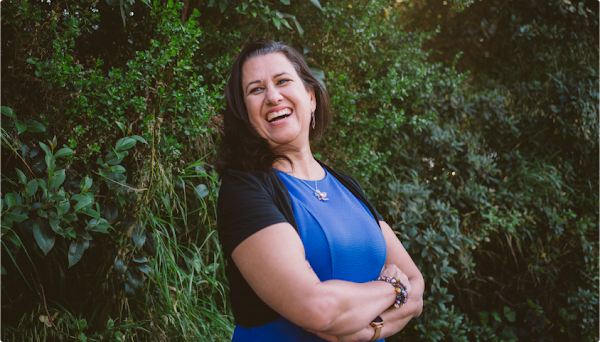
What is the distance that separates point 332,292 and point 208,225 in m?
1.53

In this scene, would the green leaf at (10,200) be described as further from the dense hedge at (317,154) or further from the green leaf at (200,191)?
the green leaf at (200,191)

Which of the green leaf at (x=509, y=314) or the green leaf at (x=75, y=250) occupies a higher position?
the green leaf at (x=75, y=250)

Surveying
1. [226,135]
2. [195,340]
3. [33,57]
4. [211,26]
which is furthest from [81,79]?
[195,340]

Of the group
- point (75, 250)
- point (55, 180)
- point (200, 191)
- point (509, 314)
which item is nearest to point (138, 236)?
point (75, 250)

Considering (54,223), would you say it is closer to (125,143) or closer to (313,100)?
(125,143)

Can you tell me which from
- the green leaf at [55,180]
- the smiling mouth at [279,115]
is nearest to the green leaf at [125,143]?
the green leaf at [55,180]

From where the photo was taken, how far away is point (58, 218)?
154cm

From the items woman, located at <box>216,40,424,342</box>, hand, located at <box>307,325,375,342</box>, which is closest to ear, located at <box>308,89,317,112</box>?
woman, located at <box>216,40,424,342</box>

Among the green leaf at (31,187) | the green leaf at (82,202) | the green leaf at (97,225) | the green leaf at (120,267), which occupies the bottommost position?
the green leaf at (120,267)

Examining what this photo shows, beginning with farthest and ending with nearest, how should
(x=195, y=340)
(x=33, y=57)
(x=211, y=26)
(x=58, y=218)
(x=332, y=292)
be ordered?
(x=211, y=26) < (x=195, y=340) < (x=33, y=57) < (x=58, y=218) < (x=332, y=292)

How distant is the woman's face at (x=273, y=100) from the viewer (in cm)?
151

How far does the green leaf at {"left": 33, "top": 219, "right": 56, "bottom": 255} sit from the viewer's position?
59.1 inches

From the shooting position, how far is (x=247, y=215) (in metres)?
Result: 1.13

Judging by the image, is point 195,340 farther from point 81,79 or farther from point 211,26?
point 211,26
